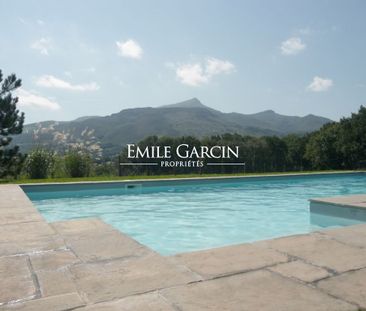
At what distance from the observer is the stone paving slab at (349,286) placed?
67.7 inches

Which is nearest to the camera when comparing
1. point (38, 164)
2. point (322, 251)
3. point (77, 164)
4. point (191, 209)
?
point (322, 251)

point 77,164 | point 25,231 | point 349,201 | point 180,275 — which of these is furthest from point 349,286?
point 77,164

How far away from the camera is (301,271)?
213cm

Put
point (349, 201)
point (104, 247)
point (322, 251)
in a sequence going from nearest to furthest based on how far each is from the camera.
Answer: point (322, 251) < point (104, 247) < point (349, 201)

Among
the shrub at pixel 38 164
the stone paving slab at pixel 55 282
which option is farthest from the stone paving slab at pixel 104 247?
the shrub at pixel 38 164

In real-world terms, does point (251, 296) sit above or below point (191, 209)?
above

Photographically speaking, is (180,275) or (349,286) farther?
(180,275)

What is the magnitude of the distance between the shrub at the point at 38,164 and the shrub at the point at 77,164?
638mm

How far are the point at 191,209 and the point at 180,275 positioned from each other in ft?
16.7

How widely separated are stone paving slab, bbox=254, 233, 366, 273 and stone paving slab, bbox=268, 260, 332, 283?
100 mm

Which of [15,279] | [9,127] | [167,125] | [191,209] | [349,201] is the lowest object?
[191,209]

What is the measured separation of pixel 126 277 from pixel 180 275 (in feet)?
1.10

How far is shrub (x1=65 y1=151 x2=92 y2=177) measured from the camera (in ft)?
41.0

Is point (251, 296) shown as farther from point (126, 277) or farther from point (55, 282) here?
point (55, 282)
